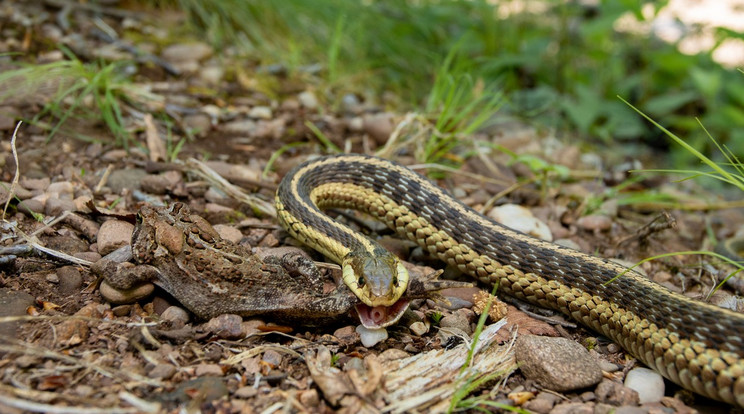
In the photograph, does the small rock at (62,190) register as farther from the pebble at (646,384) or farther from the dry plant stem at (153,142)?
the pebble at (646,384)

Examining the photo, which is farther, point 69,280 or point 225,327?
point 69,280

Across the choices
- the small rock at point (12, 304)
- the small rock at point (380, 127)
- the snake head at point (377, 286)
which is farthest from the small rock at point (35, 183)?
the small rock at point (380, 127)

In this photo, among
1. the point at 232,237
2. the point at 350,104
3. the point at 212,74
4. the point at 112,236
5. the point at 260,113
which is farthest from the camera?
the point at 350,104

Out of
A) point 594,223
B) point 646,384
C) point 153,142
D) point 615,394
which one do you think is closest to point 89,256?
point 153,142

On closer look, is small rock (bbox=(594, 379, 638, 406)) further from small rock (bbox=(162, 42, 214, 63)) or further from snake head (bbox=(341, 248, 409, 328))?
small rock (bbox=(162, 42, 214, 63))

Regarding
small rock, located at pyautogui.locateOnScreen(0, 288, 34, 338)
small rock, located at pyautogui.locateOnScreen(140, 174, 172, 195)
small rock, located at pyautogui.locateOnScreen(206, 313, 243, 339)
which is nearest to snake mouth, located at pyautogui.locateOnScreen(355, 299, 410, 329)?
small rock, located at pyautogui.locateOnScreen(206, 313, 243, 339)

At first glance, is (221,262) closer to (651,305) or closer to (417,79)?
(651,305)

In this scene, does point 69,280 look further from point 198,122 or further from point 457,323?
point 198,122
